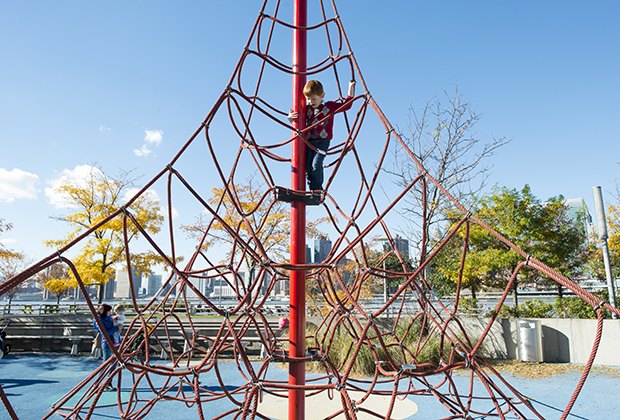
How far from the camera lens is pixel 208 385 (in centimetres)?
751

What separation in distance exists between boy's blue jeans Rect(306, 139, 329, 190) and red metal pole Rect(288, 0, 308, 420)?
147 millimetres

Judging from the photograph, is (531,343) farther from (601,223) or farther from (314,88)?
(314,88)

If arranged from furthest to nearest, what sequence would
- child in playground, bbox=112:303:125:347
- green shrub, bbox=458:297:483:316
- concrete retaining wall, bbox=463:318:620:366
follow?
green shrub, bbox=458:297:483:316 < concrete retaining wall, bbox=463:318:620:366 < child in playground, bbox=112:303:125:347

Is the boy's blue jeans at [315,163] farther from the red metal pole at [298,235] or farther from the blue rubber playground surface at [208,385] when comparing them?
the blue rubber playground surface at [208,385]

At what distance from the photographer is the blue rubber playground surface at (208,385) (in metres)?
5.84

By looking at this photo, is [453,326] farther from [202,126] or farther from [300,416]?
[202,126]

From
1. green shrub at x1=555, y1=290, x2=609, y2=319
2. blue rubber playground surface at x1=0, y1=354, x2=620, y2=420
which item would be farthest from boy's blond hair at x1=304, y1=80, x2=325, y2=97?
green shrub at x1=555, y1=290, x2=609, y2=319

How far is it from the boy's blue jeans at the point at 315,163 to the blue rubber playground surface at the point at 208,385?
3303 millimetres

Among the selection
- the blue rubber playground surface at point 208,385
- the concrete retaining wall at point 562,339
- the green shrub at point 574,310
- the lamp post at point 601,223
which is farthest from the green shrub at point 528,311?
the blue rubber playground surface at point 208,385

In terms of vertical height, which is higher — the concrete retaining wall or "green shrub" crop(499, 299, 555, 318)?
"green shrub" crop(499, 299, 555, 318)

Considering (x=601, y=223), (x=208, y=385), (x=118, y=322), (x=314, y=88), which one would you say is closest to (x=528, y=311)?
(x=601, y=223)

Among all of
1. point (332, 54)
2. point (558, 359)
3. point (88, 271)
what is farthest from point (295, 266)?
point (88, 271)

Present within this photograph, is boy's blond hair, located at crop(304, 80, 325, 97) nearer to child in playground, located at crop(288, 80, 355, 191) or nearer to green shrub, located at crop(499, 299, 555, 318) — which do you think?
child in playground, located at crop(288, 80, 355, 191)

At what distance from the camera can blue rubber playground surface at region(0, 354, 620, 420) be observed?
19.2 ft
